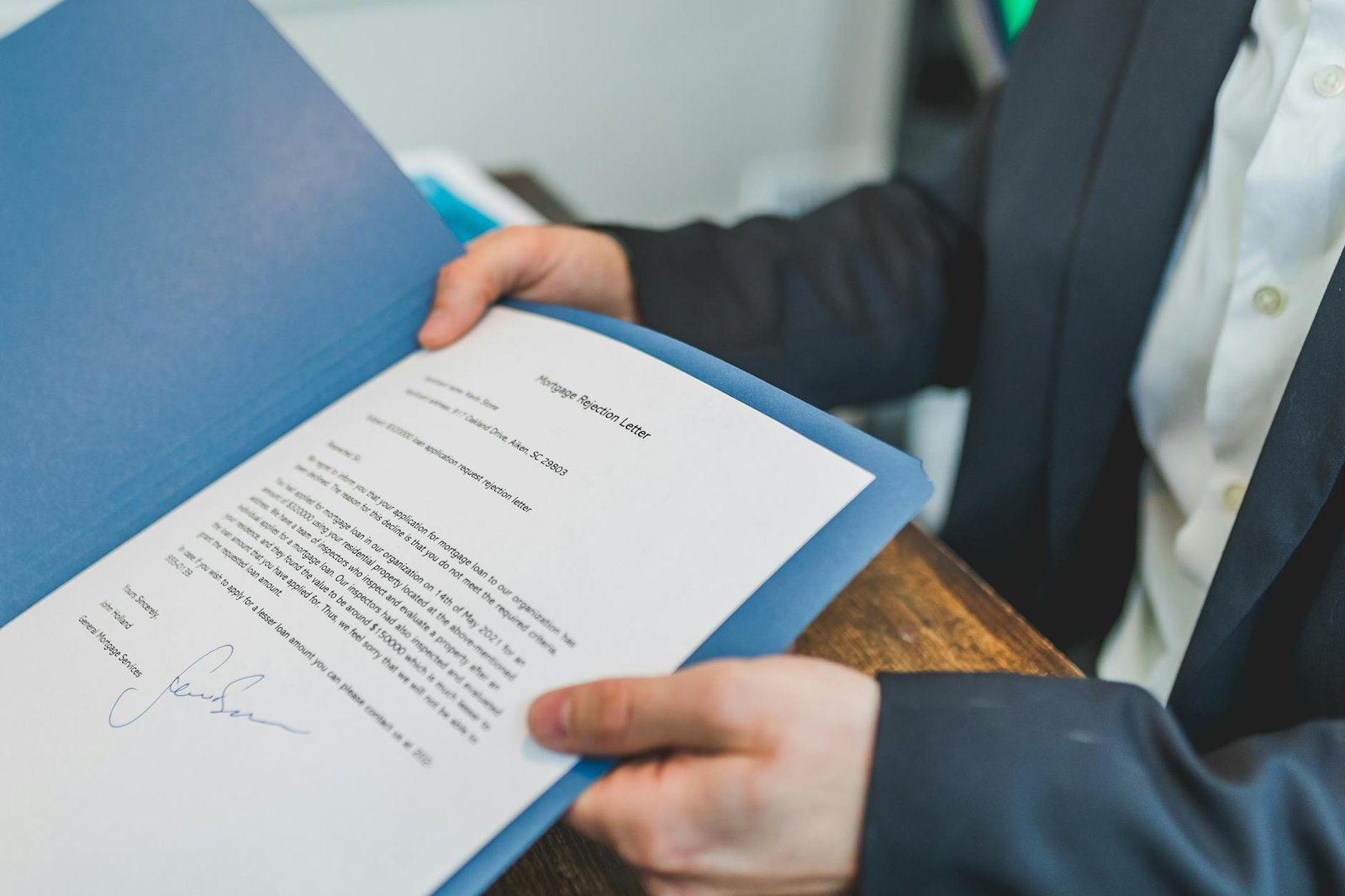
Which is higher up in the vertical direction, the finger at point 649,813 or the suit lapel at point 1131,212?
the finger at point 649,813

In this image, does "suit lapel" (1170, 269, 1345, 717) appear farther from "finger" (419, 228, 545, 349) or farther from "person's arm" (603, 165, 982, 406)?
"finger" (419, 228, 545, 349)

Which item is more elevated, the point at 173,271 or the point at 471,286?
the point at 173,271

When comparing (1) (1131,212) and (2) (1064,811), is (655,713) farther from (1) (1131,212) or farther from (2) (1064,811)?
(1) (1131,212)

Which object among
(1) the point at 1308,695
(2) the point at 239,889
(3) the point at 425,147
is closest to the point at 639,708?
(2) the point at 239,889

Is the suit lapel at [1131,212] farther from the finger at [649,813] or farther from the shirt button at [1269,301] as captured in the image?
the finger at [649,813]

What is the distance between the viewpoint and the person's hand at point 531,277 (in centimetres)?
52

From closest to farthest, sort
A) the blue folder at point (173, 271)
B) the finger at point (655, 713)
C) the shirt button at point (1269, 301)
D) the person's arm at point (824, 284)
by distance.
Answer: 1. the finger at point (655, 713)
2. the blue folder at point (173, 271)
3. the shirt button at point (1269, 301)
4. the person's arm at point (824, 284)

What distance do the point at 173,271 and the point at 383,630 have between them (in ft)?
0.82

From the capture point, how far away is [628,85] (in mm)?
1671

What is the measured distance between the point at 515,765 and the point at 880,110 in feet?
6.00
